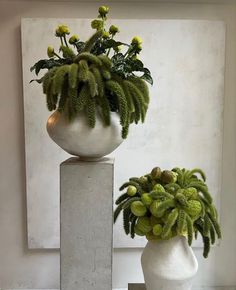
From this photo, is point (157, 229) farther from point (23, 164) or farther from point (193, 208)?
point (23, 164)

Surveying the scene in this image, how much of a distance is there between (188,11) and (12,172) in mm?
1671

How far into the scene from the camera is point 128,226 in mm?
1637

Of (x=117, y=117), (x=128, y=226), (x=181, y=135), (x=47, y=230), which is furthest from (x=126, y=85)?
(x=47, y=230)

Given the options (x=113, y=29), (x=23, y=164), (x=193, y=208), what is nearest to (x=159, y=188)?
(x=193, y=208)

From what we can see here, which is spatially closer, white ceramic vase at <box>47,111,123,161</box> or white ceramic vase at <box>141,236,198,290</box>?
white ceramic vase at <box>47,111,123,161</box>

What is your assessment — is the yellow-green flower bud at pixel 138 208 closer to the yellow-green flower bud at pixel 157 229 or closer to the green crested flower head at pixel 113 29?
the yellow-green flower bud at pixel 157 229

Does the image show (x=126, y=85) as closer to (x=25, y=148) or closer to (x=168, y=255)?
(x=168, y=255)

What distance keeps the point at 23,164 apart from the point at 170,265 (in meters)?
1.26

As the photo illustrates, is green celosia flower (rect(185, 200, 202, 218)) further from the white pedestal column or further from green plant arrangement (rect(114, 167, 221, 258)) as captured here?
the white pedestal column

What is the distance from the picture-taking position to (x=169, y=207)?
1467 mm

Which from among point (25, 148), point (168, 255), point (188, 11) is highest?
→ point (188, 11)

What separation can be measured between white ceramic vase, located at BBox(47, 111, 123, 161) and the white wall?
92cm

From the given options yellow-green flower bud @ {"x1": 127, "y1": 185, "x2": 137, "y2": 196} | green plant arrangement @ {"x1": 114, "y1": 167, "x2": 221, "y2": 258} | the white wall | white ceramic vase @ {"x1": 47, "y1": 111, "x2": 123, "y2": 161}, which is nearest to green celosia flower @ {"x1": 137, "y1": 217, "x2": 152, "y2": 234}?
green plant arrangement @ {"x1": 114, "y1": 167, "x2": 221, "y2": 258}

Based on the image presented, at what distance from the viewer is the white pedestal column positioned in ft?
4.86
